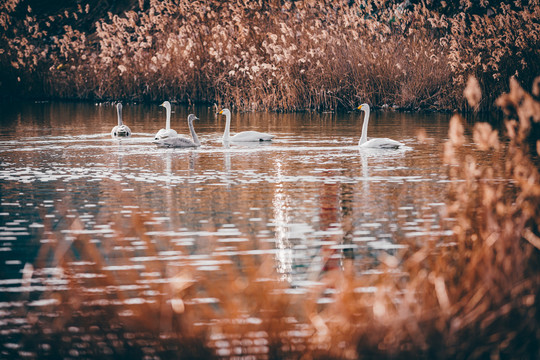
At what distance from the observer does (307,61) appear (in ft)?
94.4

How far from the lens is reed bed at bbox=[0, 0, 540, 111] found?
1054 inches

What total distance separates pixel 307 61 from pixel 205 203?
58.0 feet

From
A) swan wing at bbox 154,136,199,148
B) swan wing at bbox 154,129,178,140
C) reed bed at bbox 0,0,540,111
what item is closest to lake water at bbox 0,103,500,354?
swan wing at bbox 154,136,199,148

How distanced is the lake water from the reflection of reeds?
0.20m

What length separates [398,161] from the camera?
16.1 m

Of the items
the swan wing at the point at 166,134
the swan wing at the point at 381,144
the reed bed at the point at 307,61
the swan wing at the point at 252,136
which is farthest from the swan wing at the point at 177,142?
the reed bed at the point at 307,61

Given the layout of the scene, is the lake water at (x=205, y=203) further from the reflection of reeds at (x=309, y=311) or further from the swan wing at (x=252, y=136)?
the swan wing at (x=252, y=136)

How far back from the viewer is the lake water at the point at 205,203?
8234 millimetres

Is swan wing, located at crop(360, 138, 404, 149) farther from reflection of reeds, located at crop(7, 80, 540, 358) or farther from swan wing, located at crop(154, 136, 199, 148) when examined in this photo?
reflection of reeds, located at crop(7, 80, 540, 358)

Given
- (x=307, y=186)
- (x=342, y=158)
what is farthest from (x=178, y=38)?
(x=307, y=186)

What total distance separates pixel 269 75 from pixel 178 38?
4.89 m

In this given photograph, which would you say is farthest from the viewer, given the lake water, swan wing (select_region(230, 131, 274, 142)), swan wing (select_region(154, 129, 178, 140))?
swan wing (select_region(230, 131, 274, 142))

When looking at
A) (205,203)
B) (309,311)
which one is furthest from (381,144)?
(309,311)

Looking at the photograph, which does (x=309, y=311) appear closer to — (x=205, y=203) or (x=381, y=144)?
(x=205, y=203)
